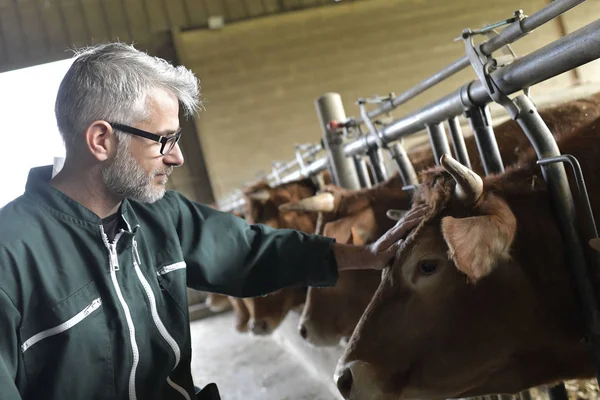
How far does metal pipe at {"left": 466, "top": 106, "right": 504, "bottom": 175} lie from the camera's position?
1.94 m

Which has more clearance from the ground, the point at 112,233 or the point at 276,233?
the point at 112,233

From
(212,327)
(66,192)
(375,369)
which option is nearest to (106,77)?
(66,192)

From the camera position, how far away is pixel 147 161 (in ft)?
5.58

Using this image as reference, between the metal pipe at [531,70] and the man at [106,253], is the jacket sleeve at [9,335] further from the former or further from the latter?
the metal pipe at [531,70]

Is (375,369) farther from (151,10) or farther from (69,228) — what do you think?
(151,10)

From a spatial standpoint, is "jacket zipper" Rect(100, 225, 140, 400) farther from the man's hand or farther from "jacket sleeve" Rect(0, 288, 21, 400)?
the man's hand

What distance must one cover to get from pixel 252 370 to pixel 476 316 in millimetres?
4119

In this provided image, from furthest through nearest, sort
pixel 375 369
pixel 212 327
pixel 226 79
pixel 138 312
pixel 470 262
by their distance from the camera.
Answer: pixel 226 79
pixel 212 327
pixel 138 312
pixel 375 369
pixel 470 262

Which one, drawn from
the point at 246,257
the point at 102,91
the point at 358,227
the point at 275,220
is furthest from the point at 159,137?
the point at 275,220

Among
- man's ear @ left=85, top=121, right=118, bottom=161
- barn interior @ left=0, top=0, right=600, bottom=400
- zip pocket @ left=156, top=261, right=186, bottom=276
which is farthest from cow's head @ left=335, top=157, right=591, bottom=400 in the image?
barn interior @ left=0, top=0, right=600, bottom=400

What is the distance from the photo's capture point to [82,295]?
156cm

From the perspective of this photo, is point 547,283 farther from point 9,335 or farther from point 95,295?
point 9,335

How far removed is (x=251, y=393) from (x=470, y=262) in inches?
143

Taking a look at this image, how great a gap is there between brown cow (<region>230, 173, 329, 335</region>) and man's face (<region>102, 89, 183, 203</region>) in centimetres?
211
